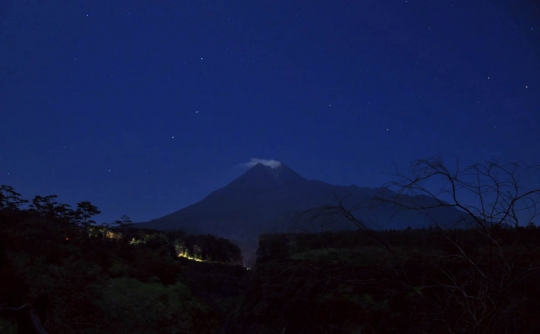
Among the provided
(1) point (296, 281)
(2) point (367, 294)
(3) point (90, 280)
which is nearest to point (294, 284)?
(1) point (296, 281)

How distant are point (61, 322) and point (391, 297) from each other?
570cm

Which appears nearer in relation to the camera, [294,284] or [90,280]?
[294,284]

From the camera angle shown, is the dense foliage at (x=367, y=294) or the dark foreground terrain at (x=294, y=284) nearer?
the dark foreground terrain at (x=294, y=284)

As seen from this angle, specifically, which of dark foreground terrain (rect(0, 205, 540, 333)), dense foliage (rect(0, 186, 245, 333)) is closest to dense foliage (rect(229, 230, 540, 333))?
dark foreground terrain (rect(0, 205, 540, 333))

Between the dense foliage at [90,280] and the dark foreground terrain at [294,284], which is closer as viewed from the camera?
the dark foreground terrain at [294,284]

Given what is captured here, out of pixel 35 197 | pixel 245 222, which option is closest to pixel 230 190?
pixel 245 222

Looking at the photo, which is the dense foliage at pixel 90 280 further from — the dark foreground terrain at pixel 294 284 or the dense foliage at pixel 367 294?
the dense foliage at pixel 367 294

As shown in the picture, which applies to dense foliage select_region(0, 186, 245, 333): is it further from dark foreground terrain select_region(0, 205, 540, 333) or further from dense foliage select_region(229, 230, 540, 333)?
dense foliage select_region(229, 230, 540, 333)

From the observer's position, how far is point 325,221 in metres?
2.94

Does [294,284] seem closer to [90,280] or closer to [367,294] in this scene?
[367,294]

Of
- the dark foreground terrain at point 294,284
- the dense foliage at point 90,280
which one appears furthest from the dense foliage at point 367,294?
the dense foliage at point 90,280

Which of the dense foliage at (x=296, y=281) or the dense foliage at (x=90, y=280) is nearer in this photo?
the dense foliage at (x=296, y=281)

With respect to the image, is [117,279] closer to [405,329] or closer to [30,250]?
[30,250]

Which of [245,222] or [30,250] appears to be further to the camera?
[245,222]
